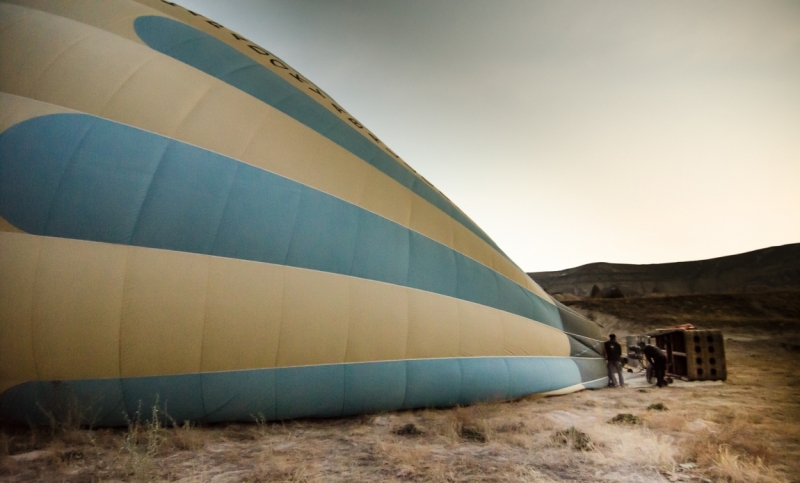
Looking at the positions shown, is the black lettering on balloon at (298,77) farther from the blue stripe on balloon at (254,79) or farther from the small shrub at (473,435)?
the small shrub at (473,435)

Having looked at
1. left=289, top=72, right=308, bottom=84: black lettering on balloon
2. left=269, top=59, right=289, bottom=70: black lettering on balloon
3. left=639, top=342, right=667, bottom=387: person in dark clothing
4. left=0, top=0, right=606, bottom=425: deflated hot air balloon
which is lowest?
left=639, top=342, right=667, bottom=387: person in dark clothing

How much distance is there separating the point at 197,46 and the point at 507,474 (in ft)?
19.8

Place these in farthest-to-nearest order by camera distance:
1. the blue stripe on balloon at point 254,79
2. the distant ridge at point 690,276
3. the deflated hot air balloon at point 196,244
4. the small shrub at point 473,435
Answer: the distant ridge at point 690,276, the blue stripe on balloon at point 254,79, the small shrub at point 473,435, the deflated hot air balloon at point 196,244

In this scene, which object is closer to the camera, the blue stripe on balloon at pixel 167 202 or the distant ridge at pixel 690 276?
the blue stripe on balloon at pixel 167 202

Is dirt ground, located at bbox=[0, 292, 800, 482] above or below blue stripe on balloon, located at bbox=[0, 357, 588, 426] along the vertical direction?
below

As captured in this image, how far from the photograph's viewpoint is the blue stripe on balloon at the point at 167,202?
4359 mm

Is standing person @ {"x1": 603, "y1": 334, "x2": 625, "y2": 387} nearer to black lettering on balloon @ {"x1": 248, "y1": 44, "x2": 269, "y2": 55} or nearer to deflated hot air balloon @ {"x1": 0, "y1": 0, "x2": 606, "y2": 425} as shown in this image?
deflated hot air balloon @ {"x1": 0, "y1": 0, "x2": 606, "y2": 425}

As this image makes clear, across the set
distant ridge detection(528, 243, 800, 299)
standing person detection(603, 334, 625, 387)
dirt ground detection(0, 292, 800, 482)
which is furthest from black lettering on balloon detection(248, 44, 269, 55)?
distant ridge detection(528, 243, 800, 299)

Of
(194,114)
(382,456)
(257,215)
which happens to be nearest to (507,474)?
(382,456)

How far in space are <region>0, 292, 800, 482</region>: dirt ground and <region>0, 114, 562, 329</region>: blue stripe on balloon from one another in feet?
6.15

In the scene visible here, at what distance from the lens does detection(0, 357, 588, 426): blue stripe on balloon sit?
4.34 meters

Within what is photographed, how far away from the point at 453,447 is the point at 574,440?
1.26 metres

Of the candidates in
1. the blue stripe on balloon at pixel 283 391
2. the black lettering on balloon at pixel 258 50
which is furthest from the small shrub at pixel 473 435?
the black lettering on balloon at pixel 258 50

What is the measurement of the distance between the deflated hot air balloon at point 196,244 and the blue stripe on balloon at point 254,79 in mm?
29
